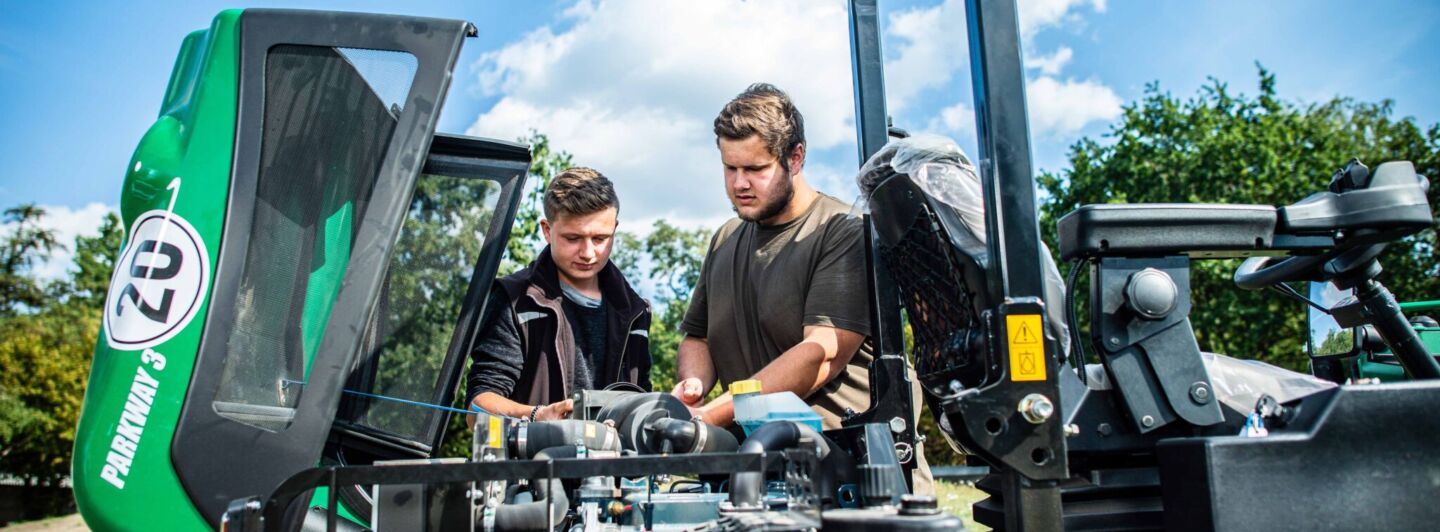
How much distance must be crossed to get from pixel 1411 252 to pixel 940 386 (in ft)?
65.9

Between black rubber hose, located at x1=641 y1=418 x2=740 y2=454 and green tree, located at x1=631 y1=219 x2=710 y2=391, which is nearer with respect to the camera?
black rubber hose, located at x1=641 y1=418 x2=740 y2=454

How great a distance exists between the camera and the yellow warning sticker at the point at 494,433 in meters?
2.13

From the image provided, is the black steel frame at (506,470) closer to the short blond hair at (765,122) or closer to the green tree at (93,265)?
the short blond hair at (765,122)

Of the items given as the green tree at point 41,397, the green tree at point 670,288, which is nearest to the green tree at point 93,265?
the green tree at point 41,397

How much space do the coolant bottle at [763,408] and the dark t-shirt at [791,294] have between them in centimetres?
61

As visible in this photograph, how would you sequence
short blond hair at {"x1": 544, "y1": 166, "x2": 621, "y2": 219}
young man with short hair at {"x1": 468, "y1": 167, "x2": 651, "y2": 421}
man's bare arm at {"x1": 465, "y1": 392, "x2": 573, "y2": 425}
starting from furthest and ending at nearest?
1. short blond hair at {"x1": 544, "y1": 166, "x2": 621, "y2": 219}
2. young man with short hair at {"x1": 468, "y1": 167, "x2": 651, "y2": 421}
3. man's bare arm at {"x1": 465, "y1": 392, "x2": 573, "y2": 425}

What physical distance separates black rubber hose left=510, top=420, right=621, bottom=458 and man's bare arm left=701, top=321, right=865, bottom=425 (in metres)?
0.65

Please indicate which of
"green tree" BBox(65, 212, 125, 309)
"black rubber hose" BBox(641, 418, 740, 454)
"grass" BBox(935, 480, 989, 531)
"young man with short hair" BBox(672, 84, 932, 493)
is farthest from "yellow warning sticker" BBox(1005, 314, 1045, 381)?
"green tree" BBox(65, 212, 125, 309)

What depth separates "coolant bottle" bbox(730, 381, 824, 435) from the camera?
242 cm

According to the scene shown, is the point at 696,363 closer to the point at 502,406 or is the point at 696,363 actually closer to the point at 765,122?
the point at 502,406

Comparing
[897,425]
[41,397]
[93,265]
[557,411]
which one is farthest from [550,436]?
[93,265]

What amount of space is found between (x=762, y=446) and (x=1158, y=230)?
3.44 ft

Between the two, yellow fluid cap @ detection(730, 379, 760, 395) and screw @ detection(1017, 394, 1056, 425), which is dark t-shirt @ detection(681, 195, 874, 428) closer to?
yellow fluid cap @ detection(730, 379, 760, 395)

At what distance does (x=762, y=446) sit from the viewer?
202 cm
